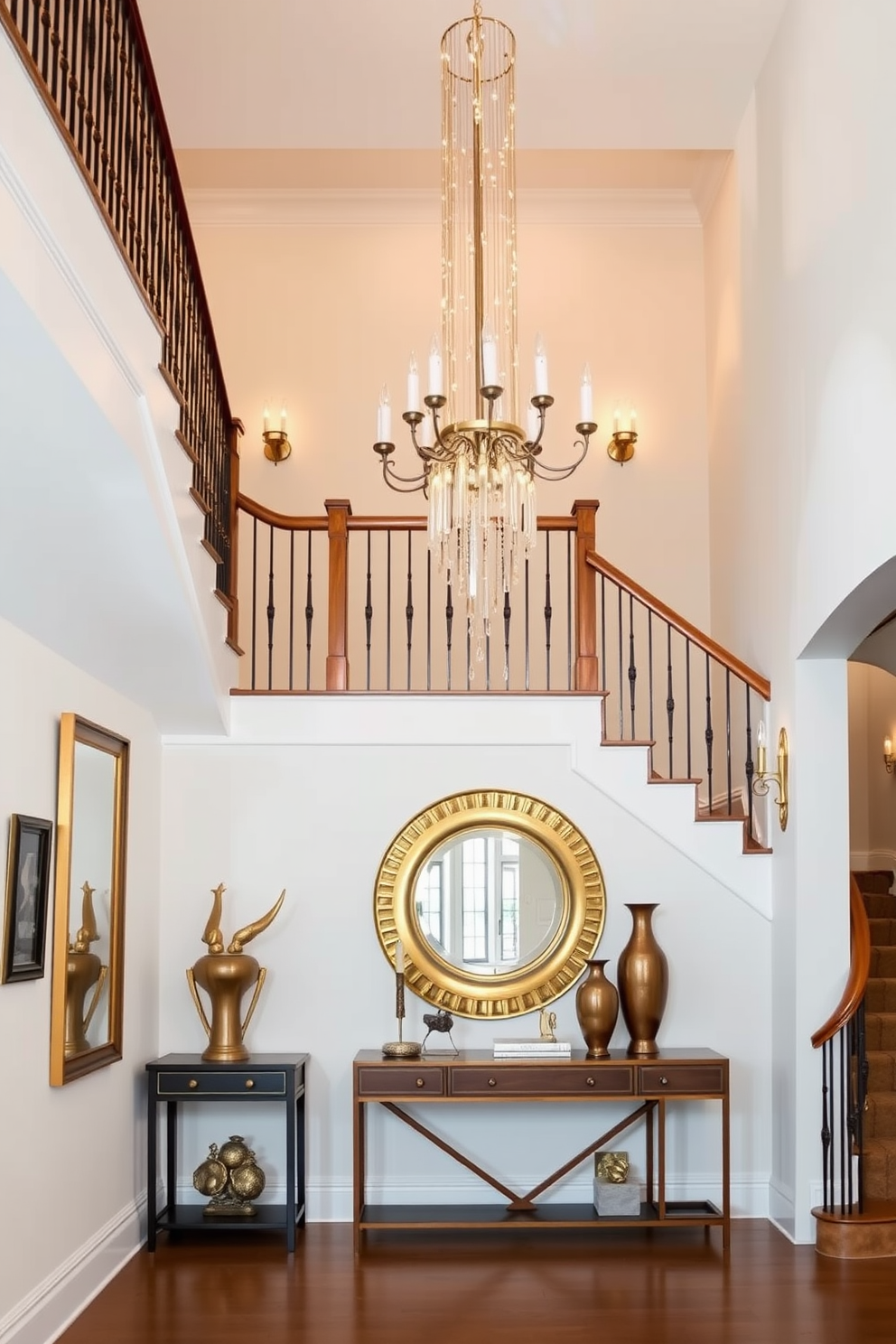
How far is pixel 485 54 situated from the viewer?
6.02 m

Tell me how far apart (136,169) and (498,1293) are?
173 inches

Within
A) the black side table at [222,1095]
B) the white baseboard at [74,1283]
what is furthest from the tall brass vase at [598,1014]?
the white baseboard at [74,1283]

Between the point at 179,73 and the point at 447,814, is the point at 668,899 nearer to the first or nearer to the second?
the point at 447,814

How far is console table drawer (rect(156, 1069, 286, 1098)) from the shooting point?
6.12 metres

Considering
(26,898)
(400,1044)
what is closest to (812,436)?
(400,1044)

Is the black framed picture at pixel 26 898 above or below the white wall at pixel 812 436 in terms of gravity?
below

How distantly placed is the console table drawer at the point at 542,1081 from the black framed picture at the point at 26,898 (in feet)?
6.93

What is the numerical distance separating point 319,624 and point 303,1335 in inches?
186

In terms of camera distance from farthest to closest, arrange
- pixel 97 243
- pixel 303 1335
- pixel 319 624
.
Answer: pixel 319 624 → pixel 303 1335 → pixel 97 243

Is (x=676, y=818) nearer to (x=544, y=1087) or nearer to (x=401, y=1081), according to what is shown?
(x=544, y=1087)

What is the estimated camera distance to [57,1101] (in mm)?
5090

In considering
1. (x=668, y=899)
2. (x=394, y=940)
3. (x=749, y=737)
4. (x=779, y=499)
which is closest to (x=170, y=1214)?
(x=394, y=940)

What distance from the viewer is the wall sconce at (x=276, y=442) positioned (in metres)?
8.79

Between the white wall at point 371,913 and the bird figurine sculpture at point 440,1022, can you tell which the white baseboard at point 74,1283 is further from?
the bird figurine sculpture at point 440,1022
